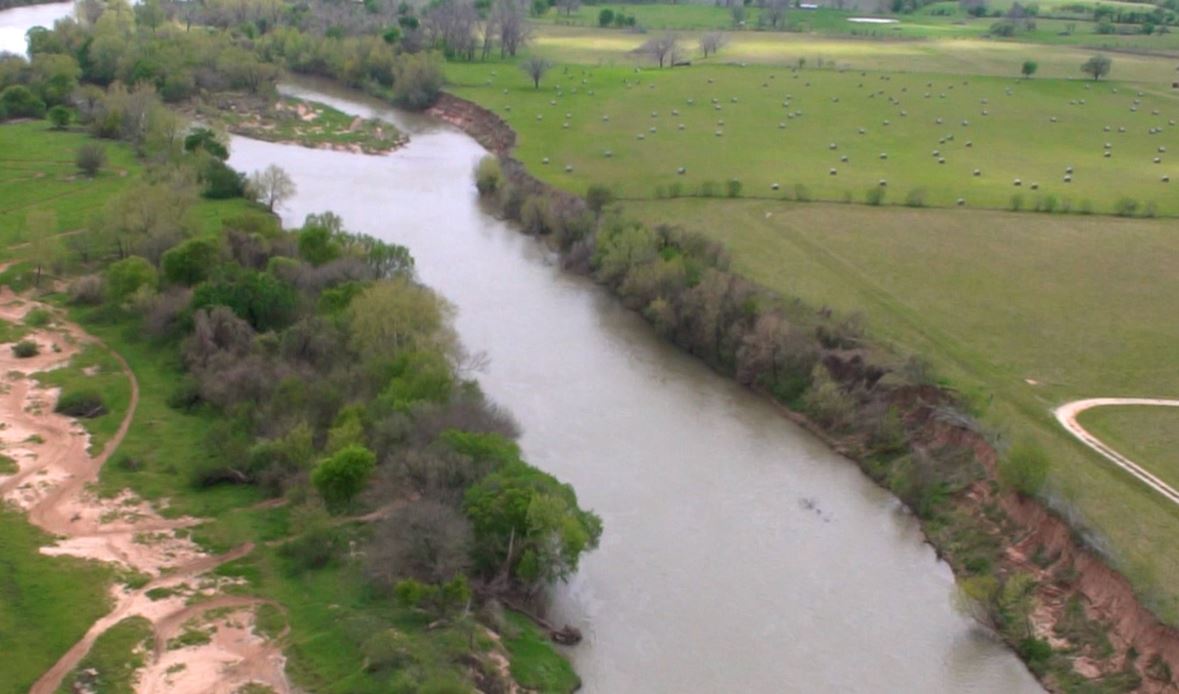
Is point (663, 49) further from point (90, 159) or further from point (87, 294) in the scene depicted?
point (87, 294)

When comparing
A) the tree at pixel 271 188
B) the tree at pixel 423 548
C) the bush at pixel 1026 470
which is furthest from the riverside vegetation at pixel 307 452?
the bush at pixel 1026 470

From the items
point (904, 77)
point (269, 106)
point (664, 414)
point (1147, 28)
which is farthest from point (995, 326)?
point (1147, 28)

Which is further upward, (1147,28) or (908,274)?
(1147,28)

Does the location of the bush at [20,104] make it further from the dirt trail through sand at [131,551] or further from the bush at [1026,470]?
the bush at [1026,470]

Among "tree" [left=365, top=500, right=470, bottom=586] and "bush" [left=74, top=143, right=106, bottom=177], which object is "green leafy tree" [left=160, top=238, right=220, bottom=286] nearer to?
"tree" [left=365, top=500, right=470, bottom=586]

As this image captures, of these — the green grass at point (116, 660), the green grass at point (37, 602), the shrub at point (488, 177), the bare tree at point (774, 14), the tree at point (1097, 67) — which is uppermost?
the bare tree at point (774, 14)

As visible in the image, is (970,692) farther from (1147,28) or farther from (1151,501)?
(1147,28)

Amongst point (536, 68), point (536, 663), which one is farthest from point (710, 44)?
point (536, 663)
